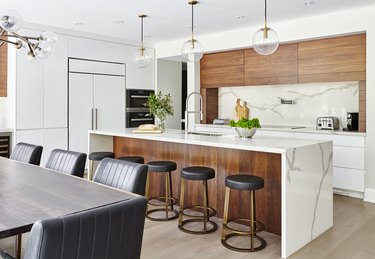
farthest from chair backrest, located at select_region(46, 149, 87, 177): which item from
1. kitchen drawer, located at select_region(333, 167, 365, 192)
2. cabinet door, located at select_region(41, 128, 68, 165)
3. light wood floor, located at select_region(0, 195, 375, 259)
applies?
kitchen drawer, located at select_region(333, 167, 365, 192)

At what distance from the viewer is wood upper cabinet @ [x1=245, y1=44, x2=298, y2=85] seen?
17.9 ft

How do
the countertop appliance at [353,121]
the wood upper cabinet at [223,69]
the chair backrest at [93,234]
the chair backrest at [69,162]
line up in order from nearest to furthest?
1. the chair backrest at [93,234]
2. the chair backrest at [69,162]
3. the countertop appliance at [353,121]
4. the wood upper cabinet at [223,69]

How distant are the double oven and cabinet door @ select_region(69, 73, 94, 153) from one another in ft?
2.71

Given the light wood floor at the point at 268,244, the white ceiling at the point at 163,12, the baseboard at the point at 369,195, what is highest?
the white ceiling at the point at 163,12

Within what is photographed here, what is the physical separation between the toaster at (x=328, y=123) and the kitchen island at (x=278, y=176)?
1777 mm

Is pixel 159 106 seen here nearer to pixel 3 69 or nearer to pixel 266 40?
pixel 266 40

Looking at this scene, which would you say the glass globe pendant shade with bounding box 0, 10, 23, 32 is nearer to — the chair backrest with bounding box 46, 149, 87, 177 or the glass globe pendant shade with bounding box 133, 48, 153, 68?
the chair backrest with bounding box 46, 149, 87, 177

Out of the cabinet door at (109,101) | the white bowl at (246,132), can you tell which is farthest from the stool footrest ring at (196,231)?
the cabinet door at (109,101)

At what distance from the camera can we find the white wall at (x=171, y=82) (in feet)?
23.9

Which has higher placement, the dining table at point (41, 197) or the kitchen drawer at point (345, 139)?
the kitchen drawer at point (345, 139)

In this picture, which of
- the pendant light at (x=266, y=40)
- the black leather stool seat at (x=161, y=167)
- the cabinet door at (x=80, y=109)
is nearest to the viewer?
the pendant light at (x=266, y=40)

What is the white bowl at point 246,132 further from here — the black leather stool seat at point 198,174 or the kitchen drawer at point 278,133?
the kitchen drawer at point 278,133

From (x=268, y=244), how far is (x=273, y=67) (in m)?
3.36

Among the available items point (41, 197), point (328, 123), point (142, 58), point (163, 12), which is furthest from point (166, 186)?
point (328, 123)
